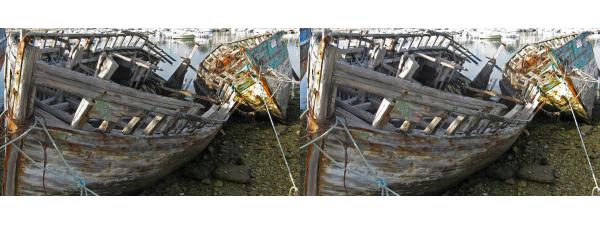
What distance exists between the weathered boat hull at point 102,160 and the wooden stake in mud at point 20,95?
0.09 meters

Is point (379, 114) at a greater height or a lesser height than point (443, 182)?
greater

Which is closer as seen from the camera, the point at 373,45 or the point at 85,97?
the point at 85,97

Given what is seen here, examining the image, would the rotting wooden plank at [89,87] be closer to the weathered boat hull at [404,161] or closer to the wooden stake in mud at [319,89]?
the wooden stake in mud at [319,89]

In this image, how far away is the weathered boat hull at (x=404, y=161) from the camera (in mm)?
4660

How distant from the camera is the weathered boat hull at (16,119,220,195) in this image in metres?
4.56

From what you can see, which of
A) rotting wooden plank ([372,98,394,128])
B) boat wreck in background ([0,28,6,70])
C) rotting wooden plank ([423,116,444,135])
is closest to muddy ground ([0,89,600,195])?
rotting wooden plank ([423,116,444,135])

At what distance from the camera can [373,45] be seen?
5219 mm

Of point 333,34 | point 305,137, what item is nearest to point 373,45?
point 333,34

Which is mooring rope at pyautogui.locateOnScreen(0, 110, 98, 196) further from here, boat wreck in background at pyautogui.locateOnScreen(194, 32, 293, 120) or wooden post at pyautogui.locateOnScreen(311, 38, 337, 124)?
wooden post at pyautogui.locateOnScreen(311, 38, 337, 124)

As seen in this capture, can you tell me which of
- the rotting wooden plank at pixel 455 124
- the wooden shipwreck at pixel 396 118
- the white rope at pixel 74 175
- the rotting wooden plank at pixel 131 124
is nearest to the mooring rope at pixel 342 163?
the wooden shipwreck at pixel 396 118

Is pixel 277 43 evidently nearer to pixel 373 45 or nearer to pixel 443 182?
pixel 373 45

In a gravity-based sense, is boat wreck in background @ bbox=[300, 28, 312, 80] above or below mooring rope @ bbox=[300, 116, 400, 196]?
above

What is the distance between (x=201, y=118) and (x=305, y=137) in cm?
92

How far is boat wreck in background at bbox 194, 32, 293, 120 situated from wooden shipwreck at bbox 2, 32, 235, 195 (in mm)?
116
